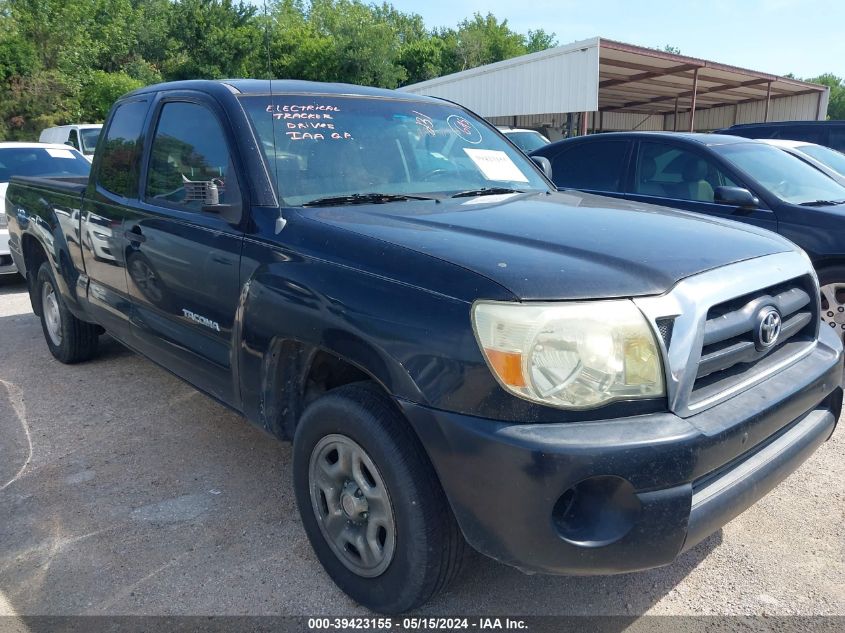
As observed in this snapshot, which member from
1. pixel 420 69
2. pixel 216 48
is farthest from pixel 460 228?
pixel 420 69

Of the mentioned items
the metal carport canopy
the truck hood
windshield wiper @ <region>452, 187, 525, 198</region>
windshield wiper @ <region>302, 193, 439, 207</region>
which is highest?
the metal carport canopy

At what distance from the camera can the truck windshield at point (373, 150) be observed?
2.79 meters

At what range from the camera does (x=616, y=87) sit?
79.6 feet

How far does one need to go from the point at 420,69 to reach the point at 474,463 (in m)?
48.2

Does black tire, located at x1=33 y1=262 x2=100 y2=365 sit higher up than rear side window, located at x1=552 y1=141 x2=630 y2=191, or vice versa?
rear side window, located at x1=552 y1=141 x2=630 y2=191

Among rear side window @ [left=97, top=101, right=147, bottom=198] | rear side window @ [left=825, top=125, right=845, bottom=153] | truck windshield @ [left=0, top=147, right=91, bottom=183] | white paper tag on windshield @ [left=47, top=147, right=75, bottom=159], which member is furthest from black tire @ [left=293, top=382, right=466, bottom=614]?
rear side window @ [left=825, top=125, right=845, bottom=153]

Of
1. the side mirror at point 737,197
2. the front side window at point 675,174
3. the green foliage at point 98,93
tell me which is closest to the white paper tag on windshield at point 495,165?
the side mirror at point 737,197

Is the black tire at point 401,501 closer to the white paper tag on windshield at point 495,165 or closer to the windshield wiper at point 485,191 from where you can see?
the windshield wiper at point 485,191

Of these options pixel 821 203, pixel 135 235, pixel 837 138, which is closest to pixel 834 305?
pixel 821 203

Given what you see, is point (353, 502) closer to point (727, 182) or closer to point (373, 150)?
point (373, 150)

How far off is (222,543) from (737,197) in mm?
4102

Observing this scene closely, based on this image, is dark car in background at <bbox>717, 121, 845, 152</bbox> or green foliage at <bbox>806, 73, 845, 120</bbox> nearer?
dark car in background at <bbox>717, 121, 845, 152</bbox>

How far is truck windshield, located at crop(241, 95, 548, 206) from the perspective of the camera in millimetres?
2789

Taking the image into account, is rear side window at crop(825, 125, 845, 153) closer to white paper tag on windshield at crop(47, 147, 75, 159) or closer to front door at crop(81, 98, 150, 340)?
front door at crop(81, 98, 150, 340)
